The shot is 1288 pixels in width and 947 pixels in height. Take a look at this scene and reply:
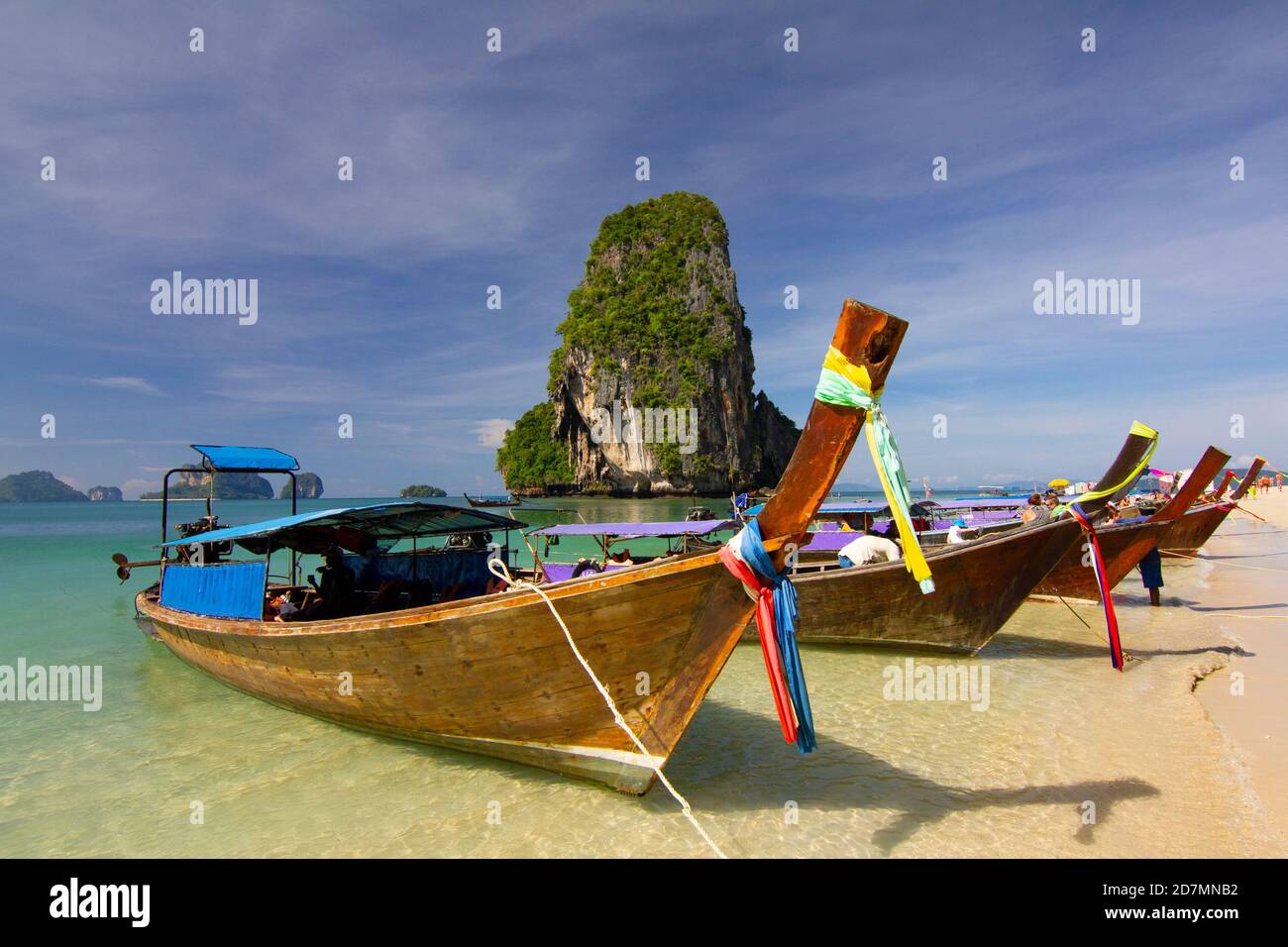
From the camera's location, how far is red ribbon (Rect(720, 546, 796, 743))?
3732mm

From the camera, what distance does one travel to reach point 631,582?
13.2 ft

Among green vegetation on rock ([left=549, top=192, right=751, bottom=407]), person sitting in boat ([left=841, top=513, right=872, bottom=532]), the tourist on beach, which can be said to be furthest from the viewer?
green vegetation on rock ([left=549, top=192, right=751, bottom=407])

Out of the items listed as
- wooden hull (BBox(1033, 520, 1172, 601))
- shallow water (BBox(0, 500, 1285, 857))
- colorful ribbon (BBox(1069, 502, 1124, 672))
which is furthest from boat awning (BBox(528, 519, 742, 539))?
wooden hull (BBox(1033, 520, 1172, 601))

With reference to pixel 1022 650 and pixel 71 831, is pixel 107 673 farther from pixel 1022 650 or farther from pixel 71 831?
pixel 1022 650

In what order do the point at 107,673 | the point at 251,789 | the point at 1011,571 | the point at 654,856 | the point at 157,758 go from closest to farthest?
1. the point at 654,856
2. the point at 251,789
3. the point at 157,758
4. the point at 1011,571
5. the point at 107,673

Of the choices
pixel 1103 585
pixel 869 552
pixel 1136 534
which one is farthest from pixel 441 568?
pixel 1136 534

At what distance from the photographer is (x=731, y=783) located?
16.8ft

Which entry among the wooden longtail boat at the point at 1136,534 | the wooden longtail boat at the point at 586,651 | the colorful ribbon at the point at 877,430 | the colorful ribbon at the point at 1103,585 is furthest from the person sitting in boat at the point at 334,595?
the wooden longtail boat at the point at 1136,534

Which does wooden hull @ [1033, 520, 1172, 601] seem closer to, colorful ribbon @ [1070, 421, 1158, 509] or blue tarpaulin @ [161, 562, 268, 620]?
colorful ribbon @ [1070, 421, 1158, 509]

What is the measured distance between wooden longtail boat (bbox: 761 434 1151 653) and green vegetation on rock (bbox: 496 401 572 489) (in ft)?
221

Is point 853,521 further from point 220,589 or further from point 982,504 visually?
point 220,589

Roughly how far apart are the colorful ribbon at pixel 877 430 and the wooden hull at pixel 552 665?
1.10m

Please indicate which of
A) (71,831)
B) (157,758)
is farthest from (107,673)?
(71,831)

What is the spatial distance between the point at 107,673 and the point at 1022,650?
1404 centimetres
